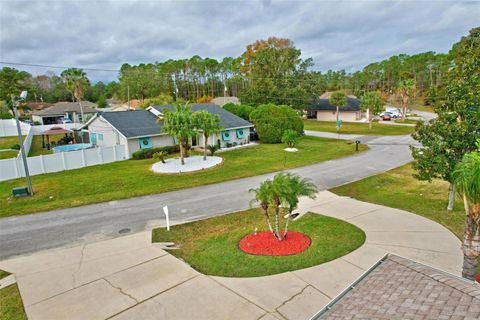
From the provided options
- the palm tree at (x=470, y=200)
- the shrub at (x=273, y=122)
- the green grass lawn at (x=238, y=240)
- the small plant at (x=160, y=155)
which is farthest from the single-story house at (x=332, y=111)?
the palm tree at (x=470, y=200)

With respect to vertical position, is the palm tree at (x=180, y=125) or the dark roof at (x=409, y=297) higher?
the palm tree at (x=180, y=125)

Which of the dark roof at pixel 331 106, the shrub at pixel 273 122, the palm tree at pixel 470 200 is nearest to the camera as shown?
the palm tree at pixel 470 200

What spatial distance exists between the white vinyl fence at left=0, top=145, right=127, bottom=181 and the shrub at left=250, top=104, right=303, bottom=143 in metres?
14.8

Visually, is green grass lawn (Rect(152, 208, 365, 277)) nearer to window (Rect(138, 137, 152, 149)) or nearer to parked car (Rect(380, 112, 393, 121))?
window (Rect(138, 137, 152, 149))

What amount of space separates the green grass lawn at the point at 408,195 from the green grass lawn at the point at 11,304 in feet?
44.9

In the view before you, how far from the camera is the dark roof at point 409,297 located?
13.9 feet

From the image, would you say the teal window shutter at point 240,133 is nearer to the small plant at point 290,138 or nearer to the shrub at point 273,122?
the shrub at point 273,122

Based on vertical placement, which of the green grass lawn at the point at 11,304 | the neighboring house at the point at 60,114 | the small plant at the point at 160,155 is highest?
the neighboring house at the point at 60,114

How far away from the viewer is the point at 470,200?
627 centimetres

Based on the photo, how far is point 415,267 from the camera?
5602 millimetres

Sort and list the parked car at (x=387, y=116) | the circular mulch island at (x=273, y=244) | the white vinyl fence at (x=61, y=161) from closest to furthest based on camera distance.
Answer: the circular mulch island at (x=273, y=244) < the white vinyl fence at (x=61, y=161) < the parked car at (x=387, y=116)

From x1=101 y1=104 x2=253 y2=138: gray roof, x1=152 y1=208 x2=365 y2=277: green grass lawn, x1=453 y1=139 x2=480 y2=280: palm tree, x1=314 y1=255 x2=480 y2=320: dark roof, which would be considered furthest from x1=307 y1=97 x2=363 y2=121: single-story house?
x1=314 y1=255 x2=480 y2=320: dark roof

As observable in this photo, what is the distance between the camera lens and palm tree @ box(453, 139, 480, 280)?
5902 millimetres

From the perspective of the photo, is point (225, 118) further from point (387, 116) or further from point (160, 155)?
point (387, 116)
